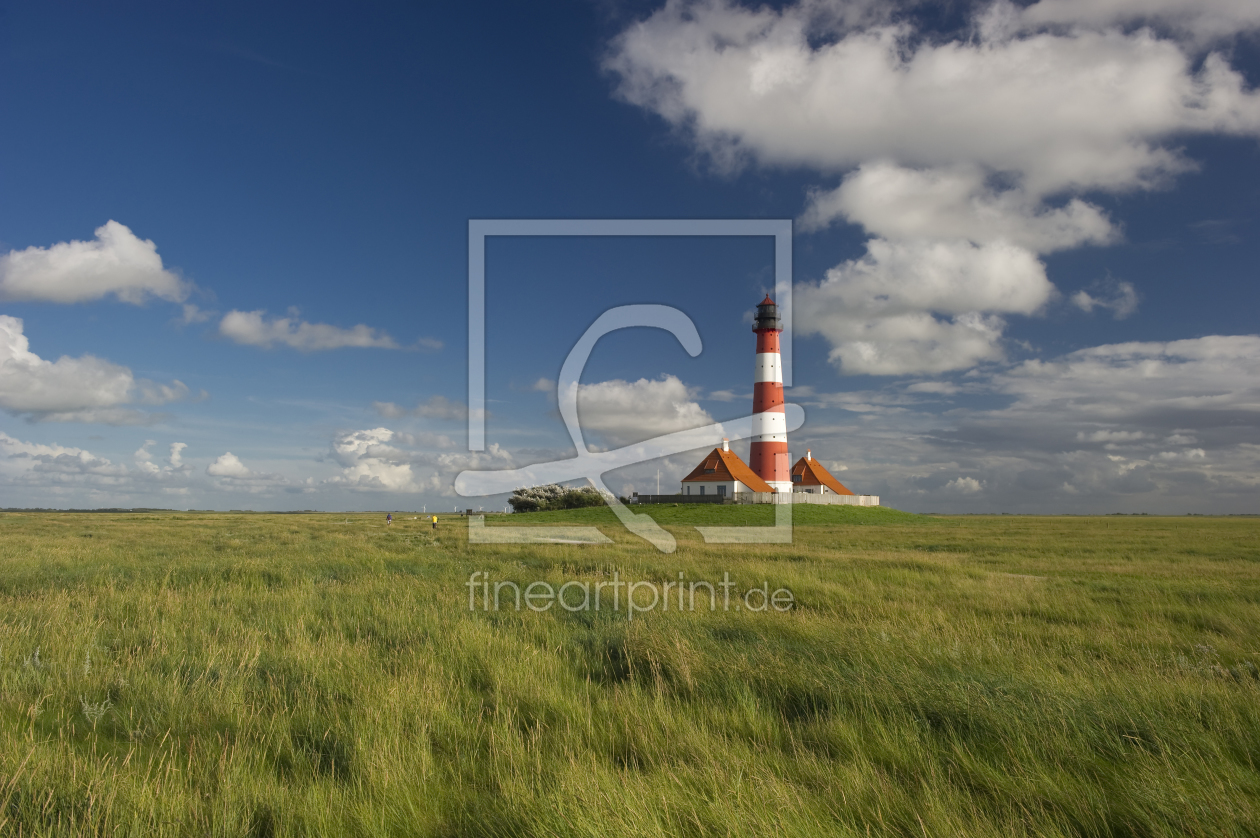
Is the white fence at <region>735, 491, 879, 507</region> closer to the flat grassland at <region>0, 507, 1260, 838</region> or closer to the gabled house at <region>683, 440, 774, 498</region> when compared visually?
the gabled house at <region>683, 440, 774, 498</region>

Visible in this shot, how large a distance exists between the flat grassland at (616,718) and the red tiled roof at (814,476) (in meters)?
59.4

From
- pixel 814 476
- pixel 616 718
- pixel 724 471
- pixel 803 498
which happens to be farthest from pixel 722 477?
pixel 616 718

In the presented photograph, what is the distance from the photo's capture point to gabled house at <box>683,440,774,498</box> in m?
59.6

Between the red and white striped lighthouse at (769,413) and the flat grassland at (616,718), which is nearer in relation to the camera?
the flat grassland at (616,718)

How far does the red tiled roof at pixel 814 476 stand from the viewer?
69125mm

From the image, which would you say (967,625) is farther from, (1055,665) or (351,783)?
(351,783)

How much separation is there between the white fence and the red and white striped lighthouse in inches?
35.0

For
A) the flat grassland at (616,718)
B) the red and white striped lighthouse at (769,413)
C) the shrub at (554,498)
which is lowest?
the shrub at (554,498)

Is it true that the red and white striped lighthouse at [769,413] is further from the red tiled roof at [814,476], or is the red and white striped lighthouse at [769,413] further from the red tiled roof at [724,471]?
the red tiled roof at [814,476]

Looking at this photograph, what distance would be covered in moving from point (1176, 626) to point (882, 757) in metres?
8.07

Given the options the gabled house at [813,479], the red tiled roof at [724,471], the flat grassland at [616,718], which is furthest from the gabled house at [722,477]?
the flat grassland at [616,718]

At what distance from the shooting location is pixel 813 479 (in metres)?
69.2

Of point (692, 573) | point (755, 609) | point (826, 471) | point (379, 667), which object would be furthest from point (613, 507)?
point (379, 667)

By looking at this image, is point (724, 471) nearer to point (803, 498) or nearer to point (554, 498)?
point (803, 498)
